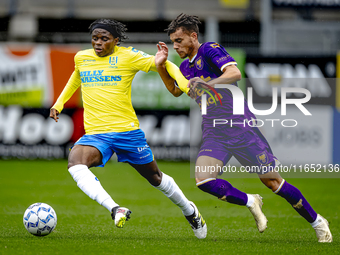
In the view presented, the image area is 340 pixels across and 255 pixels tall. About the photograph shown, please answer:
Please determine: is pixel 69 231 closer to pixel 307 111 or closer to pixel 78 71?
pixel 78 71

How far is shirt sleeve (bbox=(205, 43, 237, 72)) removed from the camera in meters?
4.95

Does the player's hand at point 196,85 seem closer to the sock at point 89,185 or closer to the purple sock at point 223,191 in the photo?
the purple sock at point 223,191

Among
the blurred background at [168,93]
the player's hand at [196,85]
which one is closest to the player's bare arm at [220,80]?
the player's hand at [196,85]

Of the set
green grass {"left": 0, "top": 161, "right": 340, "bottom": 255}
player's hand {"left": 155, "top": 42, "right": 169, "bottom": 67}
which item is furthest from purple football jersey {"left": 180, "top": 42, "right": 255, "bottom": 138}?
green grass {"left": 0, "top": 161, "right": 340, "bottom": 255}

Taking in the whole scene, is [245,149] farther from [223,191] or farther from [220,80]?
[220,80]

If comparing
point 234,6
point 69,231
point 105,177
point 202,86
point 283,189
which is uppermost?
point 234,6

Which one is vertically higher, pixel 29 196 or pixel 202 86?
pixel 202 86

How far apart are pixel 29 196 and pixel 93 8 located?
12.1 meters

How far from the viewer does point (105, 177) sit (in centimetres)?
1138

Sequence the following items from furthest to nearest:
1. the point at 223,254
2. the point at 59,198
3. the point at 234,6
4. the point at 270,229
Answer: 1. the point at 234,6
2. the point at 59,198
3. the point at 270,229
4. the point at 223,254

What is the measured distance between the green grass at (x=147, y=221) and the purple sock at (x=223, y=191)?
0.42m

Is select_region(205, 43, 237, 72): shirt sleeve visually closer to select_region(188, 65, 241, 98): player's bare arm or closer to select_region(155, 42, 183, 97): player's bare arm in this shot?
select_region(188, 65, 241, 98): player's bare arm

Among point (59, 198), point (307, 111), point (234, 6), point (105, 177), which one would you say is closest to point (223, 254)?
point (59, 198)

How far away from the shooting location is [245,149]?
5.20 m
